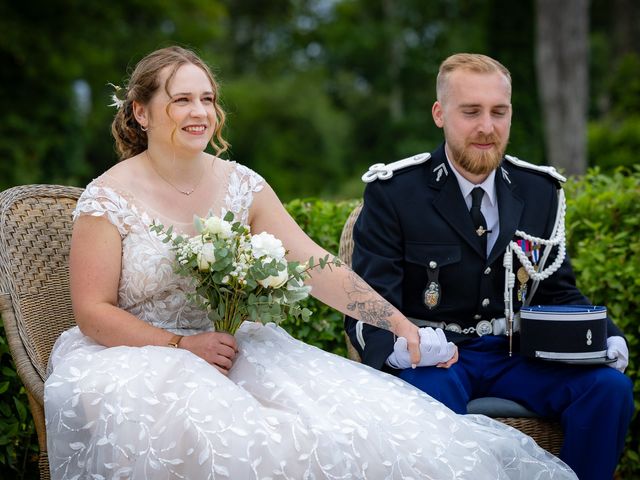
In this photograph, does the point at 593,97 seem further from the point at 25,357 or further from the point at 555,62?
the point at 25,357

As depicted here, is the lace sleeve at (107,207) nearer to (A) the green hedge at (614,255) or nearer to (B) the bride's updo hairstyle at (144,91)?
(B) the bride's updo hairstyle at (144,91)

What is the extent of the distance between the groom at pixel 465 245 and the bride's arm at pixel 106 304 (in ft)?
2.32

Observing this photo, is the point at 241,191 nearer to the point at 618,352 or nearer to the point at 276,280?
the point at 276,280

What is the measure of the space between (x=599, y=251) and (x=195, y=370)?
2.28 metres

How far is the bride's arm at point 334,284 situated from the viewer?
11.4 ft

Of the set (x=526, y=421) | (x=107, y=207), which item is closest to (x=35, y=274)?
(x=107, y=207)

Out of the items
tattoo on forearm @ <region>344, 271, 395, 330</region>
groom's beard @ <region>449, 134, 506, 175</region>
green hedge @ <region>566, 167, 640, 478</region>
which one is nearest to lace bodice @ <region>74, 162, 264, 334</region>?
tattoo on forearm @ <region>344, 271, 395, 330</region>

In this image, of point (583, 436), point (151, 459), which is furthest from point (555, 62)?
point (151, 459)

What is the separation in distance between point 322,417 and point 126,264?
931 mm

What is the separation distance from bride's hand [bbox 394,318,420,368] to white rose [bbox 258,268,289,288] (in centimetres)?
54

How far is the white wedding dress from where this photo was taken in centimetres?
279

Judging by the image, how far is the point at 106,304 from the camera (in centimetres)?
327

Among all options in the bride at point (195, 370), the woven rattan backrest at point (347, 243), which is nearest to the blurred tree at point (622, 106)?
the woven rattan backrest at point (347, 243)

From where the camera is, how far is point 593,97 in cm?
2509
